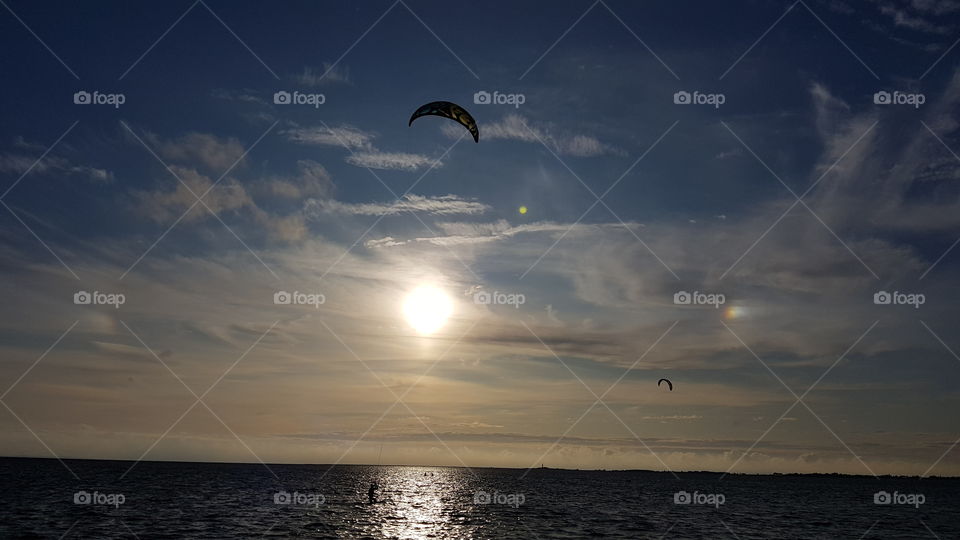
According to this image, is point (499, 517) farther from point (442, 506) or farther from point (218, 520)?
point (218, 520)

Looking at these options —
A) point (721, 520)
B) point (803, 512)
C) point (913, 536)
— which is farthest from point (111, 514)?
point (803, 512)

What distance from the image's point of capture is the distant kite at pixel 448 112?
3788 cm

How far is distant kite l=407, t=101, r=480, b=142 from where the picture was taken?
124 feet

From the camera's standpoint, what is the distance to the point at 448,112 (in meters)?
38.1

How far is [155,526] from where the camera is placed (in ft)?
171

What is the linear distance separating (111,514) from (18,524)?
7883 millimetres
